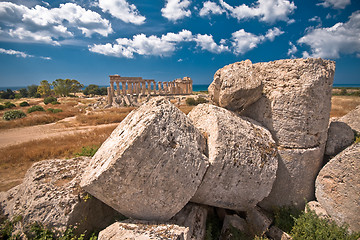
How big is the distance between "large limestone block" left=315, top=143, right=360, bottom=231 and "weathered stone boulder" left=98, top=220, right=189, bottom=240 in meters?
3.13

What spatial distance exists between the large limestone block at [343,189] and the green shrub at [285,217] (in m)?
0.59

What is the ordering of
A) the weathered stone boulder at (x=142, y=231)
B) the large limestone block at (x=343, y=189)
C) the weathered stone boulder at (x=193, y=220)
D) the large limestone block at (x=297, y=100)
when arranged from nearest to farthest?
the weathered stone boulder at (x=142, y=231) < the weathered stone boulder at (x=193, y=220) < the large limestone block at (x=343, y=189) < the large limestone block at (x=297, y=100)

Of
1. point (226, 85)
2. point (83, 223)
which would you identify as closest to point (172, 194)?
point (83, 223)

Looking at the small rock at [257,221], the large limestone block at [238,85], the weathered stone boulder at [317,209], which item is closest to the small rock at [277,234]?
the small rock at [257,221]

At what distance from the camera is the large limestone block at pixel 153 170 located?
7.06ft

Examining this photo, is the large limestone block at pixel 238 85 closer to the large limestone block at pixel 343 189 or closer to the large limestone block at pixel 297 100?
the large limestone block at pixel 297 100

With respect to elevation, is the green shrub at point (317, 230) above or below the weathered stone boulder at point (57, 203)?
below

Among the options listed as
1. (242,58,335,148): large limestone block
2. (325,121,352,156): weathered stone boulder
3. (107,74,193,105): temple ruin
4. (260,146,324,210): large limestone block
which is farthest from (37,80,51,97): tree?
(325,121,352,156): weathered stone boulder

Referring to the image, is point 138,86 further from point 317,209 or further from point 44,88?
point 317,209

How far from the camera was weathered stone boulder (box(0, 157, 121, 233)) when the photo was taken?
8.44 feet

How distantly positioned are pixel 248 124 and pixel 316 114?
1.41 metres

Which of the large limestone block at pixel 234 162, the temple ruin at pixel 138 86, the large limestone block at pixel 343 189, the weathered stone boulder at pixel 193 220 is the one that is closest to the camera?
the weathered stone boulder at pixel 193 220

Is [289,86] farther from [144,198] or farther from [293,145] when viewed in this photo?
[144,198]

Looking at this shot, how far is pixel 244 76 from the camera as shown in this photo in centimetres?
335
